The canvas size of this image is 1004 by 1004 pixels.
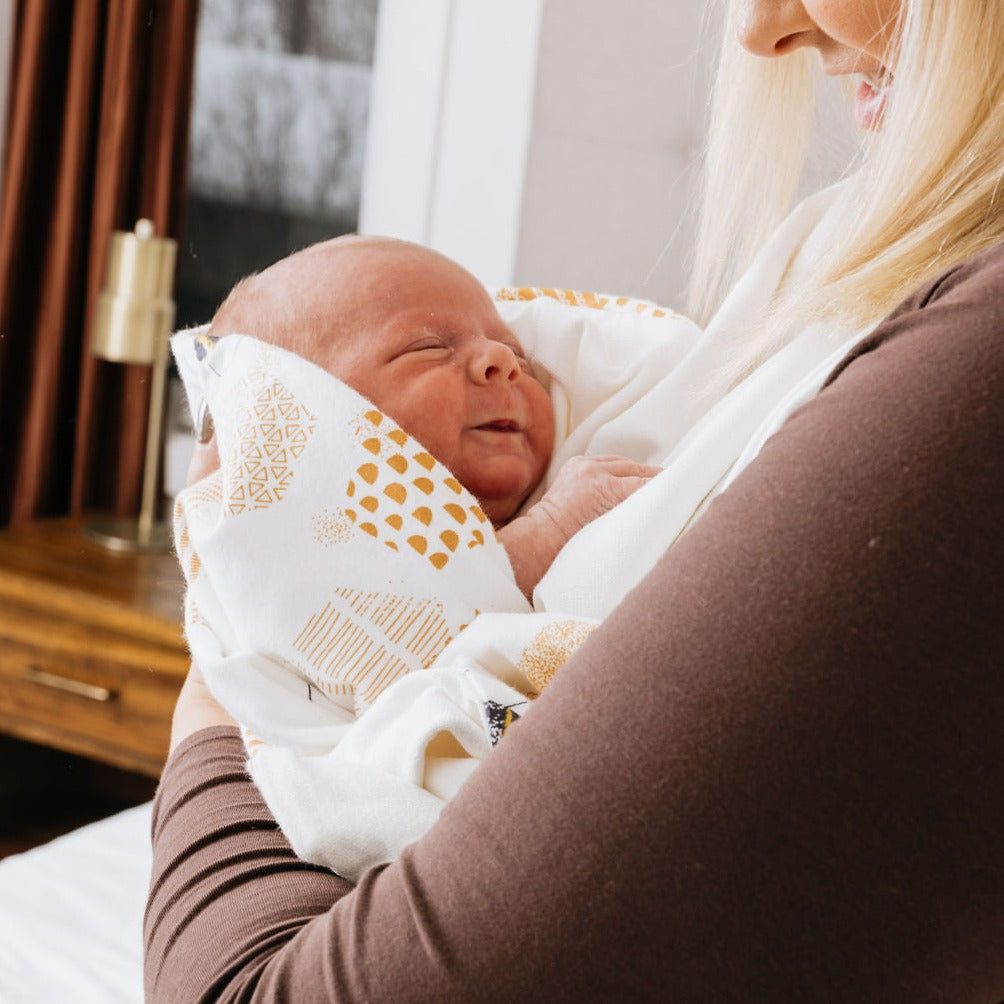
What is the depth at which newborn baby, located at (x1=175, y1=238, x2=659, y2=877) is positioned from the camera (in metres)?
0.76

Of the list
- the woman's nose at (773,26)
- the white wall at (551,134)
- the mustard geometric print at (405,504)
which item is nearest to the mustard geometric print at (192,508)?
the mustard geometric print at (405,504)

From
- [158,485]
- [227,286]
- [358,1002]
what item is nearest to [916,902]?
[358,1002]

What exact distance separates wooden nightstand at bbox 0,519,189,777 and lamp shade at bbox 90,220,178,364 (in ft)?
1.33

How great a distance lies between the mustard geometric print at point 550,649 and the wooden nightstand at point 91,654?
1461 mm

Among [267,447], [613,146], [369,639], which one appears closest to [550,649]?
[369,639]

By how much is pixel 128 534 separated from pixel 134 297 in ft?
1.51

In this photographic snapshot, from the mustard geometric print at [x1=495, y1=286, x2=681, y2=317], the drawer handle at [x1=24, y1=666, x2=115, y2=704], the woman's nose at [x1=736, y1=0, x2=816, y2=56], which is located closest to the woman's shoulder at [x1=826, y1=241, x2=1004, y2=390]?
the woman's nose at [x1=736, y1=0, x2=816, y2=56]

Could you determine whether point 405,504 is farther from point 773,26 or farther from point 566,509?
point 773,26

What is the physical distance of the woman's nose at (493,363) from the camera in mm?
1057

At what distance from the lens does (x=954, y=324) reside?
20.3 inches

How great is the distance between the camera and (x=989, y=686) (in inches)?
18.8

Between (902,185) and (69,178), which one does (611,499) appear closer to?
(902,185)

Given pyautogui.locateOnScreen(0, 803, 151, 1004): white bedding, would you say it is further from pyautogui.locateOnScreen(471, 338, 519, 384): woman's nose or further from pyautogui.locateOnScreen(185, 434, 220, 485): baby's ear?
pyautogui.locateOnScreen(471, 338, 519, 384): woman's nose

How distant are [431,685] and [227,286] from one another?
7.78ft
